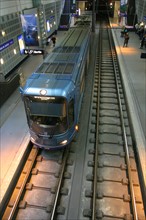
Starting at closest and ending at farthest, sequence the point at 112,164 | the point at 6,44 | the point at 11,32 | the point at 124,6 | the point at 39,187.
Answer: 1. the point at 39,187
2. the point at 112,164
3. the point at 6,44
4. the point at 11,32
5. the point at 124,6

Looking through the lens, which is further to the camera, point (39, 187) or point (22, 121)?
point (22, 121)

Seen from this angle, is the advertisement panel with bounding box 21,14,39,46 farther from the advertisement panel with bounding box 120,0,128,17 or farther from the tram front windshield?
the advertisement panel with bounding box 120,0,128,17

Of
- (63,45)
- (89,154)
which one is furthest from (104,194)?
(63,45)

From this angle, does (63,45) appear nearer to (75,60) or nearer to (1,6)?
(75,60)

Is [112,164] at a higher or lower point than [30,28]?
lower

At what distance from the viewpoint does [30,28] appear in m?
14.6

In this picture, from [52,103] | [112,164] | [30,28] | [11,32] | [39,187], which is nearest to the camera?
[52,103]

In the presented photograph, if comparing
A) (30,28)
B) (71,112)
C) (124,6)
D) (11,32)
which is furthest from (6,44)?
(124,6)

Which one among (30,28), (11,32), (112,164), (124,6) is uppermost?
(124,6)

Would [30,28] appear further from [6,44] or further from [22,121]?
[22,121]

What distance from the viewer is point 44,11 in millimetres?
24406

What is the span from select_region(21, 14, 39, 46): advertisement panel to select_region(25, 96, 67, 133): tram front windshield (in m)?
10.2

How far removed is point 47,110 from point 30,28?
10.9m

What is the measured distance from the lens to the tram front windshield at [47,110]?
20.1 feet
